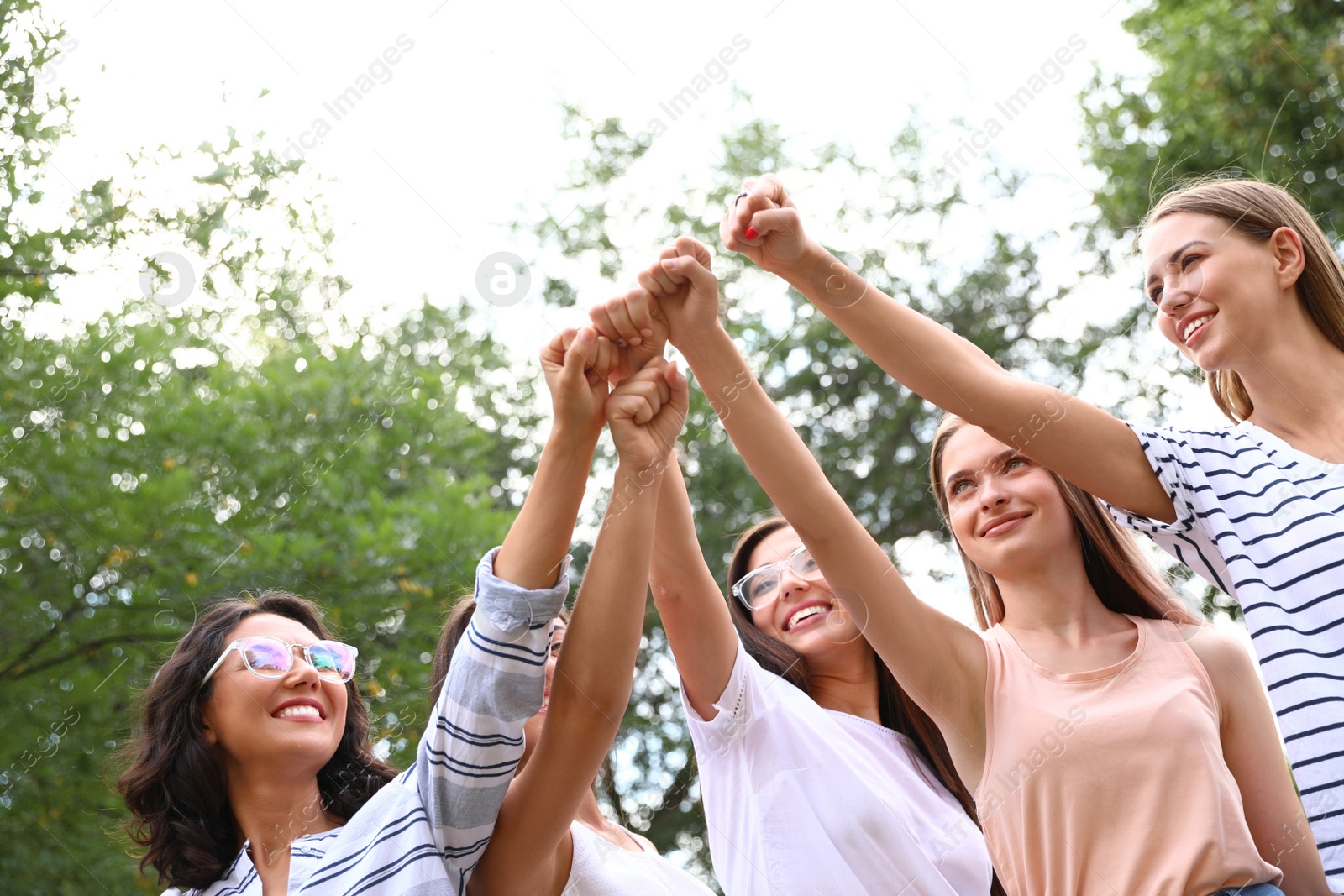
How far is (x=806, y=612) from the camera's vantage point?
113 inches

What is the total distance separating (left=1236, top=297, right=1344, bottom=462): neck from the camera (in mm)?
2123

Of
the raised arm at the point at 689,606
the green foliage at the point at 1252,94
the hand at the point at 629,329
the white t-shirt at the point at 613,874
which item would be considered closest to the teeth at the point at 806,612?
the raised arm at the point at 689,606

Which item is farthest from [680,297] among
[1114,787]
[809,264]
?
[1114,787]

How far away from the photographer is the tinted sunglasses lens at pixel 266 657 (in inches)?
93.3

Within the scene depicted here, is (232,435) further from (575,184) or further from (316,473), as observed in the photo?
(575,184)

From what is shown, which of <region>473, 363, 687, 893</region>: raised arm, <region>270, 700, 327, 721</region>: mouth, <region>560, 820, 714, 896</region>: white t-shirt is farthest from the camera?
<region>270, 700, 327, 721</region>: mouth

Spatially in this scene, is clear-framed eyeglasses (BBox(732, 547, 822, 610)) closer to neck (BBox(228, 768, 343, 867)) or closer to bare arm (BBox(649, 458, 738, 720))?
bare arm (BBox(649, 458, 738, 720))

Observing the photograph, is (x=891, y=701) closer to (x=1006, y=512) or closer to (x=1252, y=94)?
(x=1006, y=512)

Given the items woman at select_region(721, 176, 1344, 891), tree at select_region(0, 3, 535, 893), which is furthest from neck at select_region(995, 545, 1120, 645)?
tree at select_region(0, 3, 535, 893)

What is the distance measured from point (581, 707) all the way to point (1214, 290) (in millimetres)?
1369

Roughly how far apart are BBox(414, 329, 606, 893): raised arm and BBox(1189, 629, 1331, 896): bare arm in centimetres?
138

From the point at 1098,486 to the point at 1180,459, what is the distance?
0.16 meters

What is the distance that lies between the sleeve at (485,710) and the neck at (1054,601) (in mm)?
1144

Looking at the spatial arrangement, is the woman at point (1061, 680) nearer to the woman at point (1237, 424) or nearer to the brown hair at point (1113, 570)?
the brown hair at point (1113, 570)
